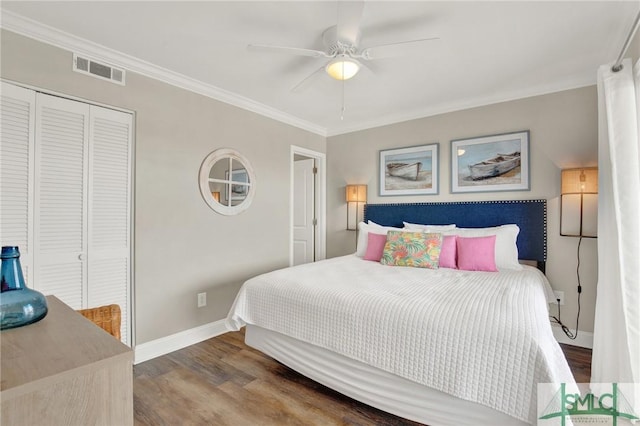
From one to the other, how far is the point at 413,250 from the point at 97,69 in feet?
10.1

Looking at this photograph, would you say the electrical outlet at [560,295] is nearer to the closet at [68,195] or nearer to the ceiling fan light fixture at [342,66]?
the ceiling fan light fixture at [342,66]

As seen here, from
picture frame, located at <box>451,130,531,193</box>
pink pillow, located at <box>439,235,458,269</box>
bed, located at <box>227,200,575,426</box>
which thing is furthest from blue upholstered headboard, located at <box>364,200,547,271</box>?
pink pillow, located at <box>439,235,458,269</box>

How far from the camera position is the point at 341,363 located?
1.91 metres

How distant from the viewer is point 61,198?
2.21 m

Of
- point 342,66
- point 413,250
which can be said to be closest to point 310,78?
point 342,66

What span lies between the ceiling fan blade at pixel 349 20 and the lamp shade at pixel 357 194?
229 centimetres

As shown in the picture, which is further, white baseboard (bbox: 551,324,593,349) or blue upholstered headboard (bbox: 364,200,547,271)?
blue upholstered headboard (bbox: 364,200,547,271)

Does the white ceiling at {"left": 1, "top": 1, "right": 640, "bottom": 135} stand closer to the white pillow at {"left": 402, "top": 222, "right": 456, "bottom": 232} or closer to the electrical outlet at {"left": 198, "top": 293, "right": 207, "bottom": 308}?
the white pillow at {"left": 402, "top": 222, "right": 456, "bottom": 232}

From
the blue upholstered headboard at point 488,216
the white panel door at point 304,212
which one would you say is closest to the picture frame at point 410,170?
the blue upholstered headboard at point 488,216

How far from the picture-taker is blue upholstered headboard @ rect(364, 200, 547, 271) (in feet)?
9.96

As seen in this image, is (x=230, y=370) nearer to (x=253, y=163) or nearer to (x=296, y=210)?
(x=253, y=163)

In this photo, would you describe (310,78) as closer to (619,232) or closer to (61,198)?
(61,198)

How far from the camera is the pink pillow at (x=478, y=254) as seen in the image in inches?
109

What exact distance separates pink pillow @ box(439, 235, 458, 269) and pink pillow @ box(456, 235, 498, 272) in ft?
0.19
